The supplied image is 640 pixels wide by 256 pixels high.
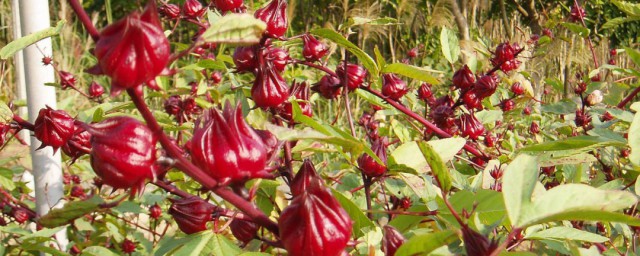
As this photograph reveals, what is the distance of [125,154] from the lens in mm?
451

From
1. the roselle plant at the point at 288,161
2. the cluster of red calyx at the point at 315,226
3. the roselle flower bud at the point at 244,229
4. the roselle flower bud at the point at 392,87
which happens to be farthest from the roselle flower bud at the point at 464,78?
the cluster of red calyx at the point at 315,226

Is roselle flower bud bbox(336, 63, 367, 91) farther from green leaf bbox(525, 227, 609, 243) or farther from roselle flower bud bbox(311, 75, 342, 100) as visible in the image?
green leaf bbox(525, 227, 609, 243)

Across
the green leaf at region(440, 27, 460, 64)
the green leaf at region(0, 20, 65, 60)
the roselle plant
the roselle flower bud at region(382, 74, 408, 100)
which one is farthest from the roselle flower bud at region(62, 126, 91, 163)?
the green leaf at region(440, 27, 460, 64)

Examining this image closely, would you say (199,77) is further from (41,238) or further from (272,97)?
(272,97)

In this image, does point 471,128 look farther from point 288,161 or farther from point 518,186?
point 518,186

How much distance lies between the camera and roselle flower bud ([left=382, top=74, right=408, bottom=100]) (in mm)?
1042

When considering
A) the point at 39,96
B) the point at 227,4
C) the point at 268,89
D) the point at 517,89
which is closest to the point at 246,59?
the point at 268,89

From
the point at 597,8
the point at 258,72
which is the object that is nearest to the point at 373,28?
the point at 597,8

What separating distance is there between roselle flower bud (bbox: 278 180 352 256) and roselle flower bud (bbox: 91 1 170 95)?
5.8 inches

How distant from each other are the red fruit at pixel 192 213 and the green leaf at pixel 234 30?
10.2 inches

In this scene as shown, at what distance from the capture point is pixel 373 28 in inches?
206

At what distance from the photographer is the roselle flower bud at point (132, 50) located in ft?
1.37

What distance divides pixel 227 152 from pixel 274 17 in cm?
30

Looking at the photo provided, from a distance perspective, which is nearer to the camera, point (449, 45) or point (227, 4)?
point (227, 4)
